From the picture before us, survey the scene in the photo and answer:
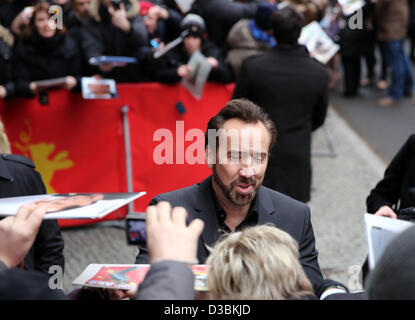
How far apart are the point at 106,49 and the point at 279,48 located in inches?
80.5

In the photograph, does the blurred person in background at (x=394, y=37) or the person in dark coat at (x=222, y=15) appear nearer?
the person in dark coat at (x=222, y=15)

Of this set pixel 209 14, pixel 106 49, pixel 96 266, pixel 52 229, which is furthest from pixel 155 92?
pixel 96 266

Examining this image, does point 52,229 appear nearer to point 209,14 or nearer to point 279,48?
point 279,48

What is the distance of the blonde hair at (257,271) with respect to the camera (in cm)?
152

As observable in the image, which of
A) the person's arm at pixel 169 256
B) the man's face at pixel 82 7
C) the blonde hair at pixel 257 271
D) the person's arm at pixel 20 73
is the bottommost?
the person's arm at pixel 20 73

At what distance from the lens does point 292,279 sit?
5.10ft

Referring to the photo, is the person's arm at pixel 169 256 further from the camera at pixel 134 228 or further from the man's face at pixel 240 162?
the camera at pixel 134 228

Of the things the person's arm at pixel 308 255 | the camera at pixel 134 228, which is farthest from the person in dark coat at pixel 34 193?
the camera at pixel 134 228

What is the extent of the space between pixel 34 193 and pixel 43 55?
2.96m

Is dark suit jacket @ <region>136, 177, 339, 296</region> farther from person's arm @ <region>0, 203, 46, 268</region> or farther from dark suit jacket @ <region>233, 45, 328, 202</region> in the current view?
dark suit jacket @ <region>233, 45, 328, 202</region>

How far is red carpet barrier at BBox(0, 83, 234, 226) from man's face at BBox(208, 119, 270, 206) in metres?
2.58

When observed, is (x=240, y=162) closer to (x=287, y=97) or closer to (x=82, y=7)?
(x=287, y=97)

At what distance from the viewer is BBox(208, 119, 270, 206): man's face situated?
7.69 feet

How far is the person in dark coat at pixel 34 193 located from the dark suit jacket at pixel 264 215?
58 centimetres
